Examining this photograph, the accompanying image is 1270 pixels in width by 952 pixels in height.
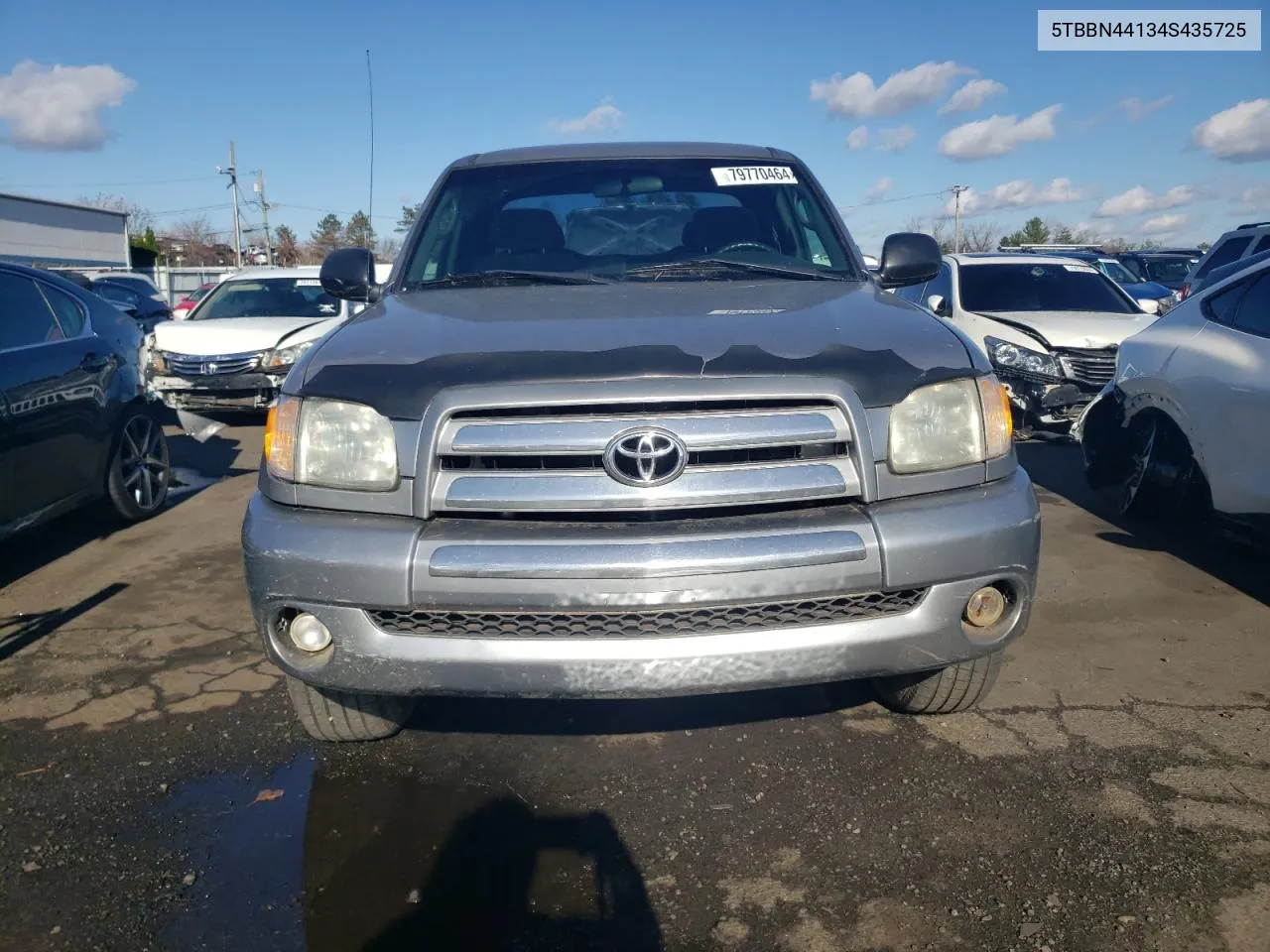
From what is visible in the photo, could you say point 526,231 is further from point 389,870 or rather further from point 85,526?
point 85,526

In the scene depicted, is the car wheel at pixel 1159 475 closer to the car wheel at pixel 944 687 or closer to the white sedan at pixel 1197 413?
the white sedan at pixel 1197 413

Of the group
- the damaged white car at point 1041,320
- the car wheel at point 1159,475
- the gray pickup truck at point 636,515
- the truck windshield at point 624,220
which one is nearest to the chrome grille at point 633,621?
the gray pickup truck at point 636,515

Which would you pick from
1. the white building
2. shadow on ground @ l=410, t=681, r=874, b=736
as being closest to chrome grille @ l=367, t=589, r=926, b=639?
shadow on ground @ l=410, t=681, r=874, b=736

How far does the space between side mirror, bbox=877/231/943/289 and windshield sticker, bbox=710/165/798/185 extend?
21.6 inches

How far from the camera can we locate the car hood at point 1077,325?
27.6 ft

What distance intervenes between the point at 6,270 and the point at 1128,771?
569cm

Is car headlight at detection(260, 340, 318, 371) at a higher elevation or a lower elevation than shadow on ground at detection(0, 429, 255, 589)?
higher

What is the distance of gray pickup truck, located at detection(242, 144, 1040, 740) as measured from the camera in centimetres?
240

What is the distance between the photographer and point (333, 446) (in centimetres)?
258

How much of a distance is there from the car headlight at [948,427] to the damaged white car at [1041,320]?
18.1ft

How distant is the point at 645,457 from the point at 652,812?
103cm

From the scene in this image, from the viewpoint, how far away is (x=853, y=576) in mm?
2424

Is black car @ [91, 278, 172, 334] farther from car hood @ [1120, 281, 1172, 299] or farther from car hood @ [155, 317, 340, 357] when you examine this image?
car hood @ [1120, 281, 1172, 299]

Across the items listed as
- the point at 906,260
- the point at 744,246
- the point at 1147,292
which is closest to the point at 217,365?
the point at 744,246
